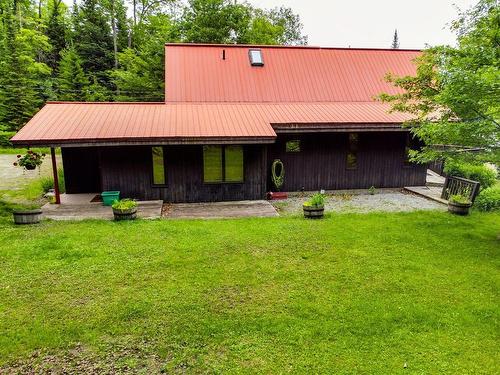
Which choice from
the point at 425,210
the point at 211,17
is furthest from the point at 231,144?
the point at 211,17

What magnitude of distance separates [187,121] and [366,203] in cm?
619

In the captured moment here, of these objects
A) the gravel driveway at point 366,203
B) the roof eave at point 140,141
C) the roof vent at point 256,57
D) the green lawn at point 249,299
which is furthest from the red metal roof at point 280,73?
the green lawn at point 249,299

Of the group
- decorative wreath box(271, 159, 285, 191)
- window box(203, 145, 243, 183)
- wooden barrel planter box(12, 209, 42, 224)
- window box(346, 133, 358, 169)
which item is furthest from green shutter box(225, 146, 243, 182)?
wooden barrel planter box(12, 209, 42, 224)

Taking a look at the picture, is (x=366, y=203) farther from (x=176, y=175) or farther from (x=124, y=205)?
(x=124, y=205)

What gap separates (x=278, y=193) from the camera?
12344 mm

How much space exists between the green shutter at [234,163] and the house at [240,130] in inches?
1.3

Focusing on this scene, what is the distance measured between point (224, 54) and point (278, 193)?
23.6ft

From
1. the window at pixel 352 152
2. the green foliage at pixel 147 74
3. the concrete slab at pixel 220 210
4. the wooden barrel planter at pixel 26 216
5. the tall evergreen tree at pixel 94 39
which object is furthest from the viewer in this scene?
the tall evergreen tree at pixel 94 39

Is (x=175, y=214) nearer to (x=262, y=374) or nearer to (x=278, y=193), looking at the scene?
(x=278, y=193)

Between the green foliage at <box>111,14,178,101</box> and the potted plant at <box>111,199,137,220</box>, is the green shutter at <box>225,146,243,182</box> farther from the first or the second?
the green foliage at <box>111,14,178,101</box>

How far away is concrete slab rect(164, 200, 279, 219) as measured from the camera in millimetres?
9967

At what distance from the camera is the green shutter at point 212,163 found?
36.7 ft

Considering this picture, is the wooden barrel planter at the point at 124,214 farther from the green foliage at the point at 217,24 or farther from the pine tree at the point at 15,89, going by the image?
the pine tree at the point at 15,89

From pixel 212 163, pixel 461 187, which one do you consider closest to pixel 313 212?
pixel 212 163
